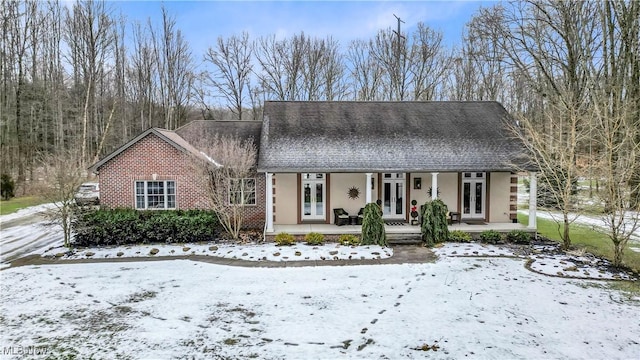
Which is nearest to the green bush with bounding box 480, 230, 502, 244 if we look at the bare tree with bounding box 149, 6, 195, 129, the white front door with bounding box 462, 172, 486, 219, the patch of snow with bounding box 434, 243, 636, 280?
the patch of snow with bounding box 434, 243, 636, 280

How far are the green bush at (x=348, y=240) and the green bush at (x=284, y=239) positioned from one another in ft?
5.89

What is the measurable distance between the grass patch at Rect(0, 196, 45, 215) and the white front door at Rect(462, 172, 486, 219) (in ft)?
A: 77.6

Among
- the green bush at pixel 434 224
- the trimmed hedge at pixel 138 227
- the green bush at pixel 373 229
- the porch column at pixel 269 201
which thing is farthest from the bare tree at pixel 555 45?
the trimmed hedge at pixel 138 227

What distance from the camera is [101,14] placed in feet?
99.9

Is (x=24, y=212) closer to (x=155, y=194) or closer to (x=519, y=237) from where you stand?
(x=155, y=194)

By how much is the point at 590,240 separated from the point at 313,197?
11231 mm

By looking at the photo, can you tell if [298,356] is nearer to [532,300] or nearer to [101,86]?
[532,300]

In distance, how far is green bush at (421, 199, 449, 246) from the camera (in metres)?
13.9

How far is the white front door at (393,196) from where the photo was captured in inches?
642

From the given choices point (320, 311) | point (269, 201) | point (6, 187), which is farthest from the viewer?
point (6, 187)

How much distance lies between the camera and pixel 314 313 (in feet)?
26.3

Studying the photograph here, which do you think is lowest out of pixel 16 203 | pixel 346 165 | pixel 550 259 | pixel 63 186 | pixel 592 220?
pixel 550 259

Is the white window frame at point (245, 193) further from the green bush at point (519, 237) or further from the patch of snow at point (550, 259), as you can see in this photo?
the green bush at point (519, 237)

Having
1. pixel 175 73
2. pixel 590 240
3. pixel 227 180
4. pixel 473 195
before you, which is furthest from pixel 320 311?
pixel 175 73
